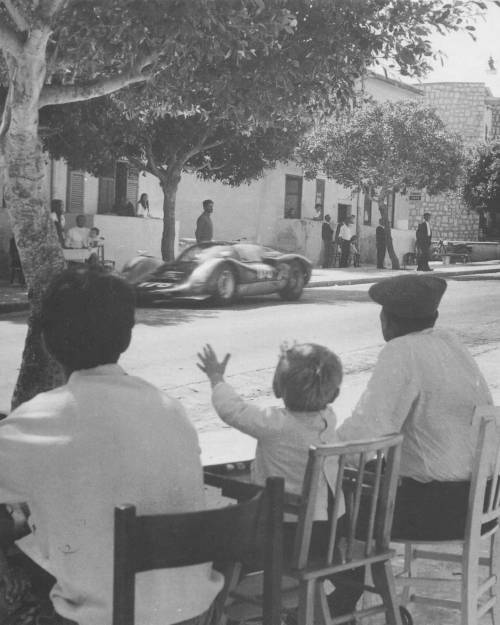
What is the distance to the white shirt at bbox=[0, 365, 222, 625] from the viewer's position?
8.21 feet

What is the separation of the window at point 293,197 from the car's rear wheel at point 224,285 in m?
18.0

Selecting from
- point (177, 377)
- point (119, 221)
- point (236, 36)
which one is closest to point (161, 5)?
point (236, 36)

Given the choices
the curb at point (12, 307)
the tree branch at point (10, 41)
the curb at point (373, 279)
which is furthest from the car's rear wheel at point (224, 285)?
the tree branch at point (10, 41)

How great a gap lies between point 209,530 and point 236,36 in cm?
984

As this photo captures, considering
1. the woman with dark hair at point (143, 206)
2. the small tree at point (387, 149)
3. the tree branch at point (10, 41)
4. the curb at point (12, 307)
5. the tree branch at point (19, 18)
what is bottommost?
the curb at point (12, 307)

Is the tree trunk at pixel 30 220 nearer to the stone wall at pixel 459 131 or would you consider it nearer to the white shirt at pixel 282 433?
the white shirt at pixel 282 433

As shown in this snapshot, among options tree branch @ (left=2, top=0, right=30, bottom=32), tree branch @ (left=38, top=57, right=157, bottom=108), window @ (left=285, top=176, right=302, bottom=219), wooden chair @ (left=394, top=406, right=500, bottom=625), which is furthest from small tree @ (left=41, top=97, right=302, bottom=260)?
wooden chair @ (left=394, top=406, right=500, bottom=625)

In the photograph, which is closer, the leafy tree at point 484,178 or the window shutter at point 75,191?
the window shutter at point 75,191

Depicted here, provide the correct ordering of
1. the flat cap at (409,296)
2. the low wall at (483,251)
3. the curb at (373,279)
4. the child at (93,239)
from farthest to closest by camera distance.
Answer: the low wall at (483,251), the curb at (373,279), the child at (93,239), the flat cap at (409,296)

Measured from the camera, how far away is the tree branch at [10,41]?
8386 millimetres

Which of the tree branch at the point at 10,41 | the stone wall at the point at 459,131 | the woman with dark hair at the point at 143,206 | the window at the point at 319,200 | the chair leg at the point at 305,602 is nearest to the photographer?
the chair leg at the point at 305,602

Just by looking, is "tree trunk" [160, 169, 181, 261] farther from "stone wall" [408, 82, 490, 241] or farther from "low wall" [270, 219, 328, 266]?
"stone wall" [408, 82, 490, 241]

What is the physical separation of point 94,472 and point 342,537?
109 centimetres

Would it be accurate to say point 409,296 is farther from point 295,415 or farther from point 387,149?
point 387,149
